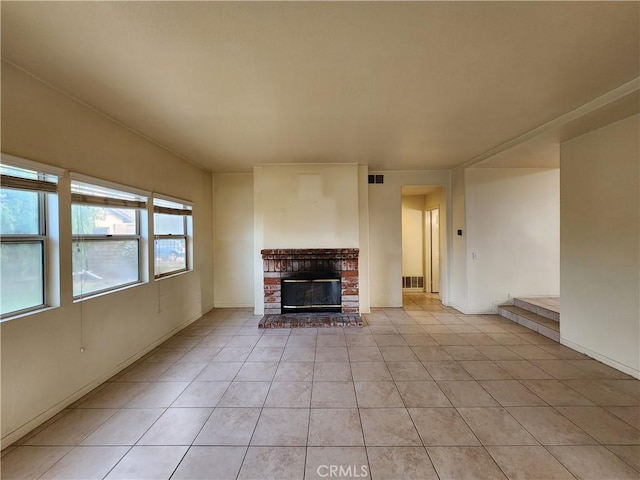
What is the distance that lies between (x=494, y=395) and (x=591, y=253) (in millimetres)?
2068

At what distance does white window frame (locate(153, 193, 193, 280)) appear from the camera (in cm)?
365

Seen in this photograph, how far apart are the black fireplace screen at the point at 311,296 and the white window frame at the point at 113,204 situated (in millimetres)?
2196

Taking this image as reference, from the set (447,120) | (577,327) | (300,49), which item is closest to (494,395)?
(577,327)

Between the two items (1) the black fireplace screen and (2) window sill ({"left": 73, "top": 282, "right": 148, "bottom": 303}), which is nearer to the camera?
(2) window sill ({"left": 73, "top": 282, "right": 148, "bottom": 303})

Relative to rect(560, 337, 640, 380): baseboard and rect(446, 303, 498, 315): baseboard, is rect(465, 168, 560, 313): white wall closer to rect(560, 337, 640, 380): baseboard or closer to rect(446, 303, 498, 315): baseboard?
rect(446, 303, 498, 315): baseboard

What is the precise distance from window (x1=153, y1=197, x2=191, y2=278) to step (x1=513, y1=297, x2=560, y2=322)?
18.7ft

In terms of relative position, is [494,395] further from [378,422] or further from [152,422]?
[152,422]

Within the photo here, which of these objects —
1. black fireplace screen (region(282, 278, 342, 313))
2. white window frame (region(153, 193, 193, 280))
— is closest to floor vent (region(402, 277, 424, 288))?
black fireplace screen (region(282, 278, 342, 313))

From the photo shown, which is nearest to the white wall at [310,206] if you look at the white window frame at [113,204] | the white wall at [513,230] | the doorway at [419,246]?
the white window frame at [113,204]

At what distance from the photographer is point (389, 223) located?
5422 mm

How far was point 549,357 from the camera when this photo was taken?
3.17 metres

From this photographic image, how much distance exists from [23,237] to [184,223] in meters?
2.46

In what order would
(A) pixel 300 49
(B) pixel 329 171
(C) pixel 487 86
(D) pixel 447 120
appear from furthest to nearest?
(B) pixel 329 171 → (D) pixel 447 120 → (C) pixel 487 86 → (A) pixel 300 49

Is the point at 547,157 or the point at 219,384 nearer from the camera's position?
the point at 219,384
